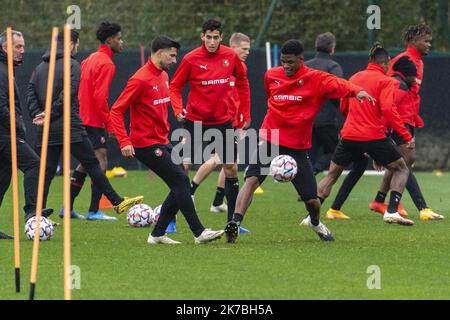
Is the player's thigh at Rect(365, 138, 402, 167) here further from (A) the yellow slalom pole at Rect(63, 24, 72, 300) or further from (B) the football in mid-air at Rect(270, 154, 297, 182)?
(A) the yellow slalom pole at Rect(63, 24, 72, 300)

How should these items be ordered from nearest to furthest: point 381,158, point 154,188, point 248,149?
point 381,158 → point 154,188 → point 248,149

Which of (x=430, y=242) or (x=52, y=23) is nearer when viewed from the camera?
(x=430, y=242)

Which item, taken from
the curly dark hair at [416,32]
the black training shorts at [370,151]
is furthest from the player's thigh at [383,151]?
the curly dark hair at [416,32]

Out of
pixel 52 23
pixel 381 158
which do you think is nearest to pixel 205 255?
pixel 381 158

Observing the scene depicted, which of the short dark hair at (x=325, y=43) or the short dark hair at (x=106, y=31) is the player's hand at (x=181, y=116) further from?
the short dark hair at (x=325, y=43)

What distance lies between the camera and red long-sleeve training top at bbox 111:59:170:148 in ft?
39.8

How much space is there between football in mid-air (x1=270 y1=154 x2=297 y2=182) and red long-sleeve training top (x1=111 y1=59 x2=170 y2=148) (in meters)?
1.11

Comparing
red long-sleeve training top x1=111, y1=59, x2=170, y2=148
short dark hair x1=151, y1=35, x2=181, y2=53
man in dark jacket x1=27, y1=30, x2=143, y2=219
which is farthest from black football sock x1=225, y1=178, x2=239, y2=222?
short dark hair x1=151, y1=35, x2=181, y2=53

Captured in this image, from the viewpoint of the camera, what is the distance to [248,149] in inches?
872

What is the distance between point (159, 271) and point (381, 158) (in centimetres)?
479

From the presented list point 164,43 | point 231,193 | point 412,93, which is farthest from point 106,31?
point 412,93

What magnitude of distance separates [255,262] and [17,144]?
342 cm

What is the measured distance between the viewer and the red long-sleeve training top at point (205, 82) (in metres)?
13.9

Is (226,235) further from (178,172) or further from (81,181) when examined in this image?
(81,181)
